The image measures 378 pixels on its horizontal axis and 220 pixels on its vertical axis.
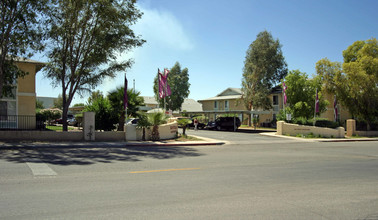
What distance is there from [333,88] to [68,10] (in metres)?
28.8

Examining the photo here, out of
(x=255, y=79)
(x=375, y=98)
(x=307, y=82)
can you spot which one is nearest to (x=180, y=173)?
(x=375, y=98)

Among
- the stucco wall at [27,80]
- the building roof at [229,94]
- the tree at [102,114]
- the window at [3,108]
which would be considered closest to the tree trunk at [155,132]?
the tree at [102,114]

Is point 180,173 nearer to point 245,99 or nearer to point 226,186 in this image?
point 226,186

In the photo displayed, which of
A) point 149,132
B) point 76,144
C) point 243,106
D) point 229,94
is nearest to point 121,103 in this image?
point 149,132

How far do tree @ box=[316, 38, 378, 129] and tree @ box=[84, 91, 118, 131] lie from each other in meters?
24.9

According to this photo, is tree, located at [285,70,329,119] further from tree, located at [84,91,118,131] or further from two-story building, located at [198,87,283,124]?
tree, located at [84,91,118,131]

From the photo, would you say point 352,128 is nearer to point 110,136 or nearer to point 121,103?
point 121,103

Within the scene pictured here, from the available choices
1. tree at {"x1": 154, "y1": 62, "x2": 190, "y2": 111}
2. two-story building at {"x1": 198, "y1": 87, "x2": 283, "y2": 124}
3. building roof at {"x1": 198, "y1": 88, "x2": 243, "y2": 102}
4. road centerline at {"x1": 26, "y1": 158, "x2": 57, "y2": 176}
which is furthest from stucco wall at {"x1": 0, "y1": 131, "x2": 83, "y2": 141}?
tree at {"x1": 154, "y1": 62, "x2": 190, "y2": 111}

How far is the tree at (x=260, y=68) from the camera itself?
1826 inches

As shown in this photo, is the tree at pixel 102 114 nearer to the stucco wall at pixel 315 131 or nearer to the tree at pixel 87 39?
the tree at pixel 87 39

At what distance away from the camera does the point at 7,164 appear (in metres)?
10.2

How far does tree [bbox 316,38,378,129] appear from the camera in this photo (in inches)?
1257

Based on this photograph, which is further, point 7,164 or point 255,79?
point 255,79

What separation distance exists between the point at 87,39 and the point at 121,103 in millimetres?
5018
